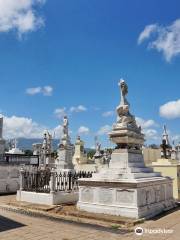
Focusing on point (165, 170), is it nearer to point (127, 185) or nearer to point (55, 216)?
point (127, 185)

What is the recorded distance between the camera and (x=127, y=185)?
11.4 meters

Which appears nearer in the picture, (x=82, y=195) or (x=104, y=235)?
(x=104, y=235)

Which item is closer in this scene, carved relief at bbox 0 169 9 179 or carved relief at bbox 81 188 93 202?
carved relief at bbox 81 188 93 202

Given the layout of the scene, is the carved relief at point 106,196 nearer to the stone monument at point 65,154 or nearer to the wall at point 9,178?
the stone monument at point 65,154

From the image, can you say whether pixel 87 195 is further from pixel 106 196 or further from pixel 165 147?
pixel 165 147

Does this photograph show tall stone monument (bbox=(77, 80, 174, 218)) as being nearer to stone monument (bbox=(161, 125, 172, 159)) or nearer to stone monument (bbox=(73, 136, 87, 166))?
stone monument (bbox=(161, 125, 172, 159))

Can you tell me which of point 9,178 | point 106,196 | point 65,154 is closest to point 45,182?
point 65,154

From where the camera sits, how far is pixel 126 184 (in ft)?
37.3

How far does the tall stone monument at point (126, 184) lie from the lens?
11.3 meters

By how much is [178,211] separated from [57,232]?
5976 mm

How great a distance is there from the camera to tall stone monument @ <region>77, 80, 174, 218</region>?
11289mm

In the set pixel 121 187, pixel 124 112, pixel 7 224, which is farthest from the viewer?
pixel 124 112

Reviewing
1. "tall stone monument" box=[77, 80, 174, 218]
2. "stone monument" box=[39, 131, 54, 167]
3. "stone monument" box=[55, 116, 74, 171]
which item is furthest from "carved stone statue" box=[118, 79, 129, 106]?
"stone monument" box=[39, 131, 54, 167]

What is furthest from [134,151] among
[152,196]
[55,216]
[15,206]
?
[15,206]
